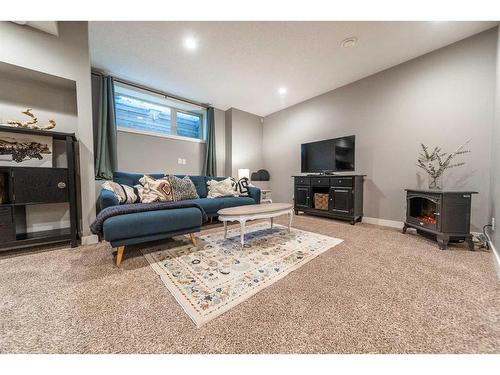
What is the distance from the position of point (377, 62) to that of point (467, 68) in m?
0.98

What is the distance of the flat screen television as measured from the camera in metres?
3.16

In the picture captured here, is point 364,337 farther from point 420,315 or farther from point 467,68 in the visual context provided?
point 467,68

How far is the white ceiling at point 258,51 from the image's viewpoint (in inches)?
79.4

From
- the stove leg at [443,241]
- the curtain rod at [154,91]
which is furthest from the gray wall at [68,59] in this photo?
the stove leg at [443,241]

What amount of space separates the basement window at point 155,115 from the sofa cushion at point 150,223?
231cm

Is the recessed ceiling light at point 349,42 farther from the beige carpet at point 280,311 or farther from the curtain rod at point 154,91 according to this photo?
the curtain rod at point 154,91

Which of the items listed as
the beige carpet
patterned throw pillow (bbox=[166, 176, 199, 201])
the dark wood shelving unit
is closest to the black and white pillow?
patterned throw pillow (bbox=[166, 176, 199, 201])

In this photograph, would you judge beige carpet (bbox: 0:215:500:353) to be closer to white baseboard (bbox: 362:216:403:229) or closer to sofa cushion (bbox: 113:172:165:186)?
white baseboard (bbox: 362:216:403:229)

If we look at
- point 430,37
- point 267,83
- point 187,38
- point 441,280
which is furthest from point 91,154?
point 430,37

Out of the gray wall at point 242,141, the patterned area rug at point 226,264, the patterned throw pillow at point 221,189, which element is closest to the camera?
the patterned area rug at point 226,264

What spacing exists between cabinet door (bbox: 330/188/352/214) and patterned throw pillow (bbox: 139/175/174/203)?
271cm

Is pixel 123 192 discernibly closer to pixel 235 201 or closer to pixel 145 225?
pixel 145 225

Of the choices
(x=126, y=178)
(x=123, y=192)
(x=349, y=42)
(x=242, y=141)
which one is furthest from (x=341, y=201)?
(x=126, y=178)

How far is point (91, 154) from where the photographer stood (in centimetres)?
217
